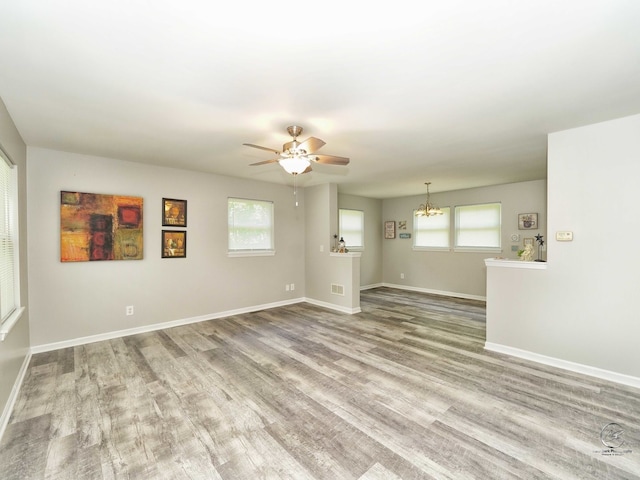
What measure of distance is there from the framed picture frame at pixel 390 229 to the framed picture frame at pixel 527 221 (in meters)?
2.92

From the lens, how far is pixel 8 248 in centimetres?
283

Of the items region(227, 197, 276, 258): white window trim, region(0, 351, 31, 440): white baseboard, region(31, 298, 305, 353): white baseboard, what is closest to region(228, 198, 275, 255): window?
region(227, 197, 276, 258): white window trim

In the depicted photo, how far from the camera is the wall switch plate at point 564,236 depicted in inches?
119

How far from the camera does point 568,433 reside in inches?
81.2

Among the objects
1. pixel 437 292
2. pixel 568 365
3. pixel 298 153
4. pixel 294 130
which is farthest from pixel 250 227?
pixel 568 365

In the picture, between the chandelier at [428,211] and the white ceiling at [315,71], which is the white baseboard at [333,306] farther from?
the white ceiling at [315,71]

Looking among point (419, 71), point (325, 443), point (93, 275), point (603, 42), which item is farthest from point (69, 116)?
point (603, 42)

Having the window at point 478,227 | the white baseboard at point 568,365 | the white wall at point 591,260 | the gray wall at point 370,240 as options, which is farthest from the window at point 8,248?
the window at point 478,227

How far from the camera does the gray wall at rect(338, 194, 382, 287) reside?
7.71 meters

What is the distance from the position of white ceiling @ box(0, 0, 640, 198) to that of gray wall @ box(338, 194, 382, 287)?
4299 millimetres

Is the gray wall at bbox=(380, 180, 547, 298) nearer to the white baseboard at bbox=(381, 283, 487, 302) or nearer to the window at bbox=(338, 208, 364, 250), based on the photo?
the white baseboard at bbox=(381, 283, 487, 302)

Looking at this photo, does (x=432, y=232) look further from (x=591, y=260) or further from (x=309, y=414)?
(x=309, y=414)

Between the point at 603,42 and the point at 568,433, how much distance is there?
2.56 metres

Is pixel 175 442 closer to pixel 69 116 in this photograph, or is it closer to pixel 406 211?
pixel 69 116
